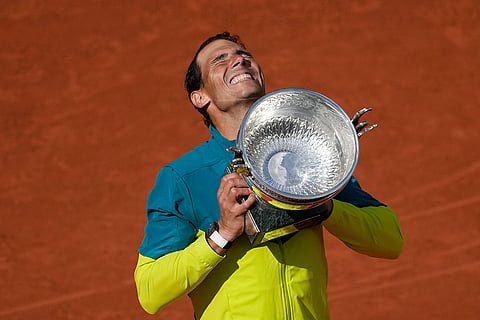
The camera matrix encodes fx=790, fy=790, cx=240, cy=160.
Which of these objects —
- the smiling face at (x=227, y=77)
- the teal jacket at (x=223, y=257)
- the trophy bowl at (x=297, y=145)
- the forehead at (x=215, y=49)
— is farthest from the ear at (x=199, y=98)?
the trophy bowl at (x=297, y=145)

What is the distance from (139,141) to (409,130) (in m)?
2.37

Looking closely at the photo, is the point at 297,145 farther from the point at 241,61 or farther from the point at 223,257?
the point at 241,61

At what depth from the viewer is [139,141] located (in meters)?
7.03

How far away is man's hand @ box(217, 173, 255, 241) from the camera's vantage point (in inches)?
86.7

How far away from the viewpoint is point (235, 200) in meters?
2.20

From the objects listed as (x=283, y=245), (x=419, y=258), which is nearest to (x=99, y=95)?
(x=419, y=258)

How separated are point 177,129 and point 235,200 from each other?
193 inches

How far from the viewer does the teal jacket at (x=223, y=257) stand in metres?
2.35

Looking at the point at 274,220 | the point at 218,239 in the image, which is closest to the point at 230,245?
the point at 218,239

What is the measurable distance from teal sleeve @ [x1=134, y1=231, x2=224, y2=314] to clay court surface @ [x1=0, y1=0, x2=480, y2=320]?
3.31 metres

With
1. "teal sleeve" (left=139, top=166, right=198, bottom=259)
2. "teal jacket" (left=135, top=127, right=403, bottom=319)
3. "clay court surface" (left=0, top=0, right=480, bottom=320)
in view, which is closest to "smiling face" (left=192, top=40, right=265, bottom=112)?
"teal jacket" (left=135, top=127, right=403, bottom=319)

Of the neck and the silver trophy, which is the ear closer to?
the neck

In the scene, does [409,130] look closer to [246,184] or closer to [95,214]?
[95,214]

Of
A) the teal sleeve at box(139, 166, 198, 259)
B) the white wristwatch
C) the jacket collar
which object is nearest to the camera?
the white wristwatch
